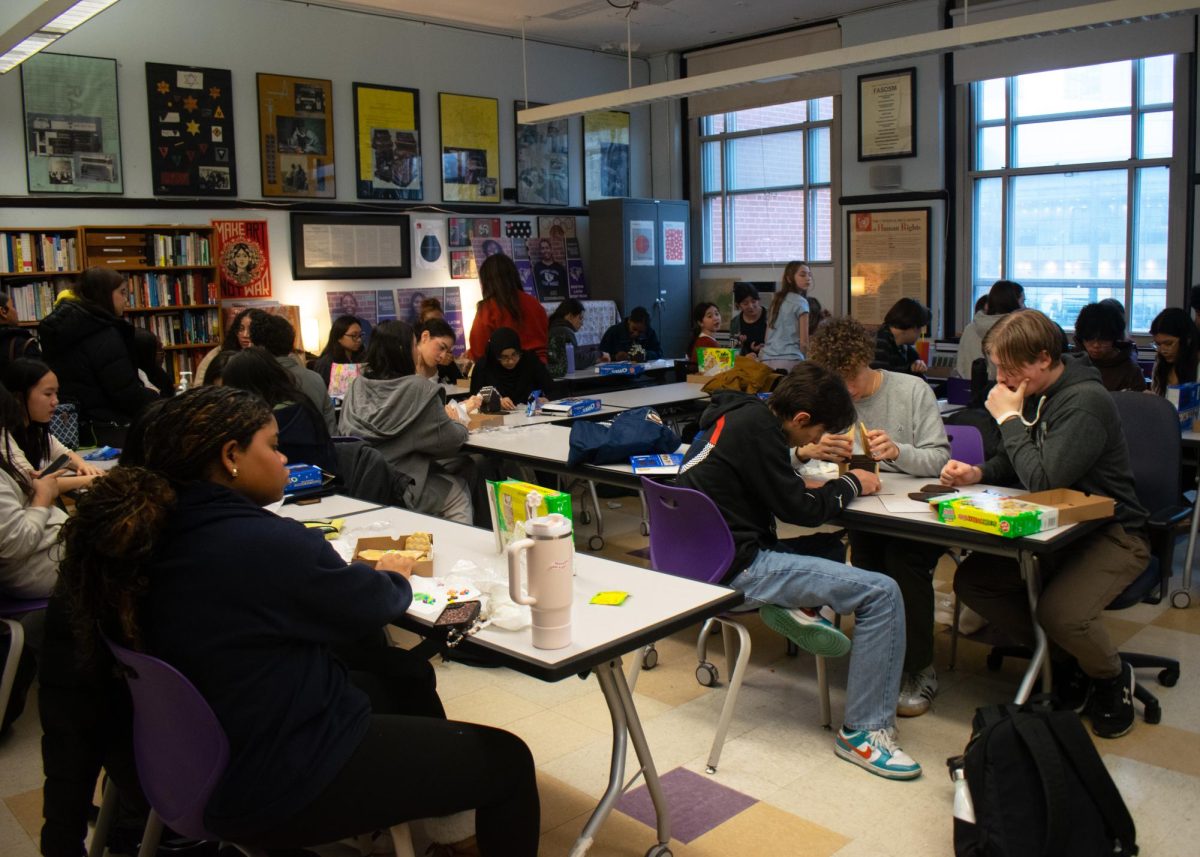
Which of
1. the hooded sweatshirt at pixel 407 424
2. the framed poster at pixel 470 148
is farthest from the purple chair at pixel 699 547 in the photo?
the framed poster at pixel 470 148

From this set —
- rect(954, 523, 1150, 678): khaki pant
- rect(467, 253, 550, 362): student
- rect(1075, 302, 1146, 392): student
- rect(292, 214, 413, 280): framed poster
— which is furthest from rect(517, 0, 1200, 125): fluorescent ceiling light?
rect(954, 523, 1150, 678): khaki pant

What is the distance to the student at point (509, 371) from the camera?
589 centimetres

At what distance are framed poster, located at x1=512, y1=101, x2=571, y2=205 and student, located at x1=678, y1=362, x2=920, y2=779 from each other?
7.83 metres

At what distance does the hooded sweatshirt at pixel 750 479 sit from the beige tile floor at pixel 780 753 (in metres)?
0.59

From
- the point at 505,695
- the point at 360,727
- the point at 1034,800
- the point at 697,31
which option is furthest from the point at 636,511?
the point at 697,31

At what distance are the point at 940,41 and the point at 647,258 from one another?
5.42m

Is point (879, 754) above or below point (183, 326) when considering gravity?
below

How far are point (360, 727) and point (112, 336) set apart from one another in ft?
14.0

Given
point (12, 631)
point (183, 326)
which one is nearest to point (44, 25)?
point (183, 326)

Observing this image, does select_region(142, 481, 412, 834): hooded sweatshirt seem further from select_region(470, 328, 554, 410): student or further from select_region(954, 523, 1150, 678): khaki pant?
select_region(470, 328, 554, 410): student

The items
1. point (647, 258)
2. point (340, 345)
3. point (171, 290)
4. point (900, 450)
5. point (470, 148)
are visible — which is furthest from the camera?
point (647, 258)

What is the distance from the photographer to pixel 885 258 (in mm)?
9867

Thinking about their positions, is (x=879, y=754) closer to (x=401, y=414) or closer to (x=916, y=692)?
(x=916, y=692)

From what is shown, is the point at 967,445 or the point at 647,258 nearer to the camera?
the point at 967,445
